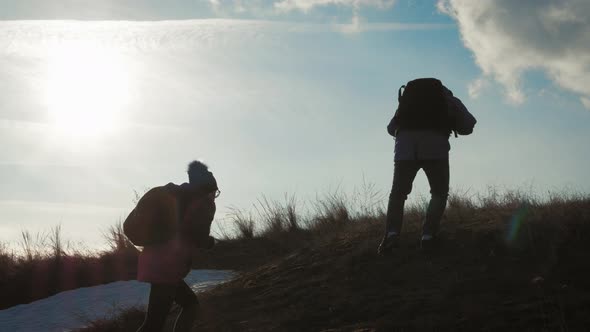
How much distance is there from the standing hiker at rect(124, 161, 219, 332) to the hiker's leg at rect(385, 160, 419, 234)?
2570 mm

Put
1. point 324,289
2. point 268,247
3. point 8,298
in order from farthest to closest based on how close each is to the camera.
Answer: point 268,247
point 8,298
point 324,289

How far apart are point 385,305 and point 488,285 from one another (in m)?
0.96

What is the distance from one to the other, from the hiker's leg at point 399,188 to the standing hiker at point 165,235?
8.43 feet

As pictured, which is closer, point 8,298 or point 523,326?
point 523,326

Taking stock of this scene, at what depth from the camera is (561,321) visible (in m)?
5.12

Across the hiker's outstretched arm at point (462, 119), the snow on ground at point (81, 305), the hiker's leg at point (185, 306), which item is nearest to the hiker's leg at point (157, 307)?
the hiker's leg at point (185, 306)

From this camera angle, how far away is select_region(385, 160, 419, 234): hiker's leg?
7.22 meters

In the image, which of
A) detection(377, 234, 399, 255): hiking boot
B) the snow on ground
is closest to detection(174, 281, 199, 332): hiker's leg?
detection(377, 234, 399, 255): hiking boot

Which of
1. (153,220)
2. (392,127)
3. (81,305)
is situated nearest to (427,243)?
(392,127)

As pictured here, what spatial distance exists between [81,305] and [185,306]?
5.40 meters

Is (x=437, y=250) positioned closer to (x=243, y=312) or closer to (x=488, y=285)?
(x=488, y=285)

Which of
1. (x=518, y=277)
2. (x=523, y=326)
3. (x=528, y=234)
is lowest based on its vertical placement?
(x=523, y=326)

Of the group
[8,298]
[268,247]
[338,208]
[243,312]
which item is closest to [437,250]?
[243,312]

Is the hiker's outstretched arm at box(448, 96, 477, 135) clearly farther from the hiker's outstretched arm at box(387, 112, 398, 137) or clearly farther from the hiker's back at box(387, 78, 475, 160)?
the hiker's outstretched arm at box(387, 112, 398, 137)
